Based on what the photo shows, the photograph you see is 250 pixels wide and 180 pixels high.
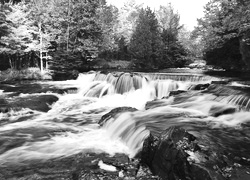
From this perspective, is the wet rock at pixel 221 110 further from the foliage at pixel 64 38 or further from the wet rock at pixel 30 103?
the foliage at pixel 64 38

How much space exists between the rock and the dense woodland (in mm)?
7904

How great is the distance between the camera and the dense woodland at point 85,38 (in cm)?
1673

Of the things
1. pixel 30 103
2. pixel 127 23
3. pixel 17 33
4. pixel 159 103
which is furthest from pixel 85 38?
pixel 127 23

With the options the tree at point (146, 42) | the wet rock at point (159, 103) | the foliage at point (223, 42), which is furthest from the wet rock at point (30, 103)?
the tree at point (146, 42)

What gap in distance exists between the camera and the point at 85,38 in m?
23.7

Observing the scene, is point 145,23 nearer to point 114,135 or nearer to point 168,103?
point 168,103

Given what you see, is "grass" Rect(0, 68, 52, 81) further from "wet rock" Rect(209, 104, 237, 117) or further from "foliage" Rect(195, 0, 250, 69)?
"wet rock" Rect(209, 104, 237, 117)

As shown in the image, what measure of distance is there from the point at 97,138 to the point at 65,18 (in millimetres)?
18406

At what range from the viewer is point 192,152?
367cm

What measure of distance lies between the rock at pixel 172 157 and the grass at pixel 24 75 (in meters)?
16.4

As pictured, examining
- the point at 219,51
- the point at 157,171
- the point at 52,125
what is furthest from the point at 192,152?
the point at 219,51

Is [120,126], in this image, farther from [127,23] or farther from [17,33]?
[127,23]

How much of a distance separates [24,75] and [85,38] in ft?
28.0

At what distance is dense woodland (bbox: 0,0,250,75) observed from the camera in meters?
16.7
